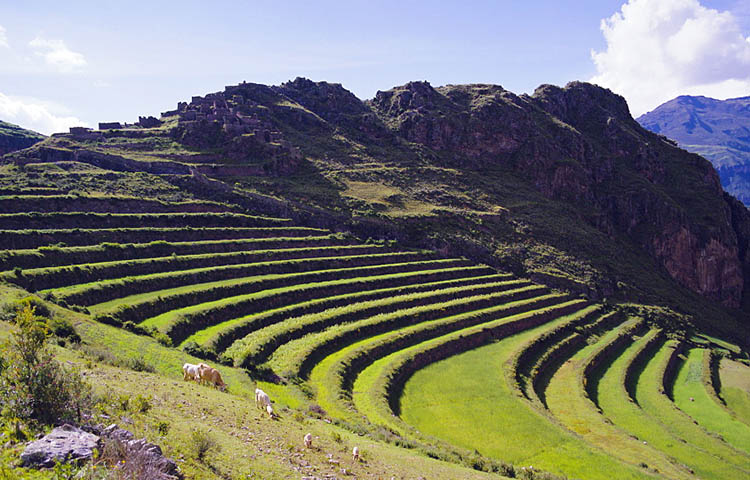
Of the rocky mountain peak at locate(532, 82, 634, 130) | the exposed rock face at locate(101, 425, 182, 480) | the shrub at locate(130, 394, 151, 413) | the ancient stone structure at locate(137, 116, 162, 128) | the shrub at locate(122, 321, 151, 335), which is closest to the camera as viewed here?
the exposed rock face at locate(101, 425, 182, 480)

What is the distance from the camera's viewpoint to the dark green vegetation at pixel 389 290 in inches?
1101

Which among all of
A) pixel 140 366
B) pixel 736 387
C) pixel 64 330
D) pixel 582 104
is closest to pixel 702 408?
pixel 736 387

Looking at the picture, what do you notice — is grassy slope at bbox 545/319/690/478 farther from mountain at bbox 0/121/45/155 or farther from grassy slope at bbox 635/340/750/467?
mountain at bbox 0/121/45/155

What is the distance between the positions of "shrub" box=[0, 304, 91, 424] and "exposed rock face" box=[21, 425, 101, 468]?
1277 millimetres

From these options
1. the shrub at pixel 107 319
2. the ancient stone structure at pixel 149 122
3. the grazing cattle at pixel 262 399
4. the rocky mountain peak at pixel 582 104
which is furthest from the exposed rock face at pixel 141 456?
the rocky mountain peak at pixel 582 104

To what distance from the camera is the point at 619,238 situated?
11350cm

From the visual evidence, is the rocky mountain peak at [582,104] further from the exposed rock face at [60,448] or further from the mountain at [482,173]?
the exposed rock face at [60,448]

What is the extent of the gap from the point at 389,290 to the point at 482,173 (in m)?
75.2

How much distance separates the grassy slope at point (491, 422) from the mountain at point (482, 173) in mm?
38265

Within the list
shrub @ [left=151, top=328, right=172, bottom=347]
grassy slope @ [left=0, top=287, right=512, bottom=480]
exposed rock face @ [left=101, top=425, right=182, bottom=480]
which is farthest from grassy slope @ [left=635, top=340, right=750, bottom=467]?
exposed rock face @ [left=101, top=425, right=182, bottom=480]

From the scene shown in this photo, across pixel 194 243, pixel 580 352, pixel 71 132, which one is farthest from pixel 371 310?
pixel 71 132

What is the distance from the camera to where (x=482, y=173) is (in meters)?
120

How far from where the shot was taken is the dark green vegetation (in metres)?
28.0

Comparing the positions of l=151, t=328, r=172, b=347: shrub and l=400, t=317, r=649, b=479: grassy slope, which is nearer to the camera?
l=400, t=317, r=649, b=479: grassy slope
